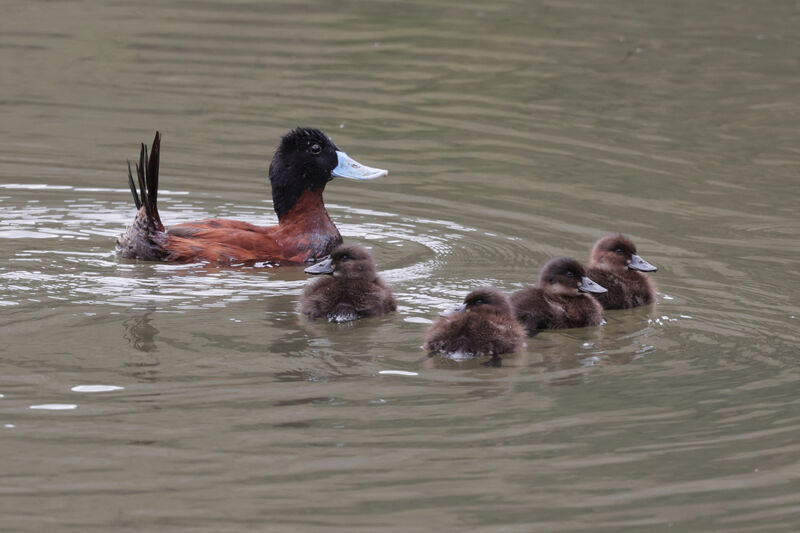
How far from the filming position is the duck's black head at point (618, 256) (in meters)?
8.06

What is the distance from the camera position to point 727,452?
5.48m

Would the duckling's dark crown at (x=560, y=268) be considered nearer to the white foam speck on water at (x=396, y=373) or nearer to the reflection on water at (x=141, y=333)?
the white foam speck on water at (x=396, y=373)

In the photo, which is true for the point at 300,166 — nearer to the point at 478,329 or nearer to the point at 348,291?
the point at 348,291

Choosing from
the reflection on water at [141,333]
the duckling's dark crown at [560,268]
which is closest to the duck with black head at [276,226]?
the reflection on water at [141,333]

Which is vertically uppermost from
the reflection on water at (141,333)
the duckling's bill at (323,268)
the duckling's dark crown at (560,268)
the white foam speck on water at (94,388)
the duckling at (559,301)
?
the duckling's dark crown at (560,268)

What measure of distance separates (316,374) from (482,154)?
5.83 m

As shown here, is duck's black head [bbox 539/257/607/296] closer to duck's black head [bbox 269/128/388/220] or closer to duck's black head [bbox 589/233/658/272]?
duck's black head [bbox 589/233/658/272]

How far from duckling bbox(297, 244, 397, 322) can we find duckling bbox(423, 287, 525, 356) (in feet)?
2.04

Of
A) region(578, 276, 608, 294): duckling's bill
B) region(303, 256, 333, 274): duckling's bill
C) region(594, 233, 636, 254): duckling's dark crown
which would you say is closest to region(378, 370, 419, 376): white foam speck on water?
region(303, 256, 333, 274): duckling's bill

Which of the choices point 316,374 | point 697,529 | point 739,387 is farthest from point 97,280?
point 697,529

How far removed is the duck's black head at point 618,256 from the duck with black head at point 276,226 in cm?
184

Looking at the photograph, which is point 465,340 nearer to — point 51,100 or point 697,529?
point 697,529

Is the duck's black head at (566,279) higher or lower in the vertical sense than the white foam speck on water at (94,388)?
higher

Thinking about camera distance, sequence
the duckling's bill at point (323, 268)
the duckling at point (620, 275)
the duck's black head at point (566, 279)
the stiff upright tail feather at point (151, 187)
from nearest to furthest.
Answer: the duck's black head at point (566, 279)
the duckling's bill at point (323, 268)
the duckling at point (620, 275)
the stiff upright tail feather at point (151, 187)
